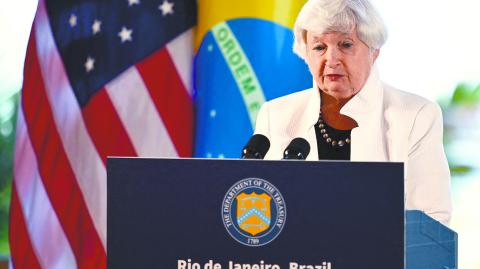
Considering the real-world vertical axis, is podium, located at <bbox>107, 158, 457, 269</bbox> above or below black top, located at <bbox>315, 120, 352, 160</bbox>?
below

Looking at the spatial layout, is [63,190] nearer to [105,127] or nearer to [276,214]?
[105,127]

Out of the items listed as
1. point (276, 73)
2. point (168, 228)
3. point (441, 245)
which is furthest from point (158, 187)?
point (276, 73)

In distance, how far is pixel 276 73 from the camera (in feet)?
11.0

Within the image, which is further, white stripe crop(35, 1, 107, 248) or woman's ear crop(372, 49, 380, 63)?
white stripe crop(35, 1, 107, 248)

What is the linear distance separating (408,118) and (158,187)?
3.53ft

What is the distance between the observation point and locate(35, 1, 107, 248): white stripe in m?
3.72

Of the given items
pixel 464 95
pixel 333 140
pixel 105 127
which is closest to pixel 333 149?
pixel 333 140

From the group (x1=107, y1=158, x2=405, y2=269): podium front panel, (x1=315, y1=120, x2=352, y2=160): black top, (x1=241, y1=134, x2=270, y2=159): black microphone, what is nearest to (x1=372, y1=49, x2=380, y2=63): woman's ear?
(x1=315, y1=120, x2=352, y2=160): black top

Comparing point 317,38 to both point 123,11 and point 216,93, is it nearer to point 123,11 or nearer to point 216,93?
point 216,93

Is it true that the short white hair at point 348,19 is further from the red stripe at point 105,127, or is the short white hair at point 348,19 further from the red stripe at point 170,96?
the red stripe at point 105,127

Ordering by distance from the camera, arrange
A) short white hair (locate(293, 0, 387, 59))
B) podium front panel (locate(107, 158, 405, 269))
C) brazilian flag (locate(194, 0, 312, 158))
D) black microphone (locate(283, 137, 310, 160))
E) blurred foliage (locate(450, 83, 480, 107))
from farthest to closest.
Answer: blurred foliage (locate(450, 83, 480, 107)) → brazilian flag (locate(194, 0, 312, 158)) → short white hair (locate(293, 0, 387, 59)) → black microphone (locate(283, 137, 310, 160)) → podium front panel (locate(107, 158, 405, 269))

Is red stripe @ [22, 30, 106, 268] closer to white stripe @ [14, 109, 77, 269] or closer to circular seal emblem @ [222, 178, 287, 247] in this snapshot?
white stripe @ [14, 109, 77, 269]

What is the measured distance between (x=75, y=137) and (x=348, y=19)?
1.75 metres

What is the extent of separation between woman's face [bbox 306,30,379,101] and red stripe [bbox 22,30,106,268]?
1.61 m
